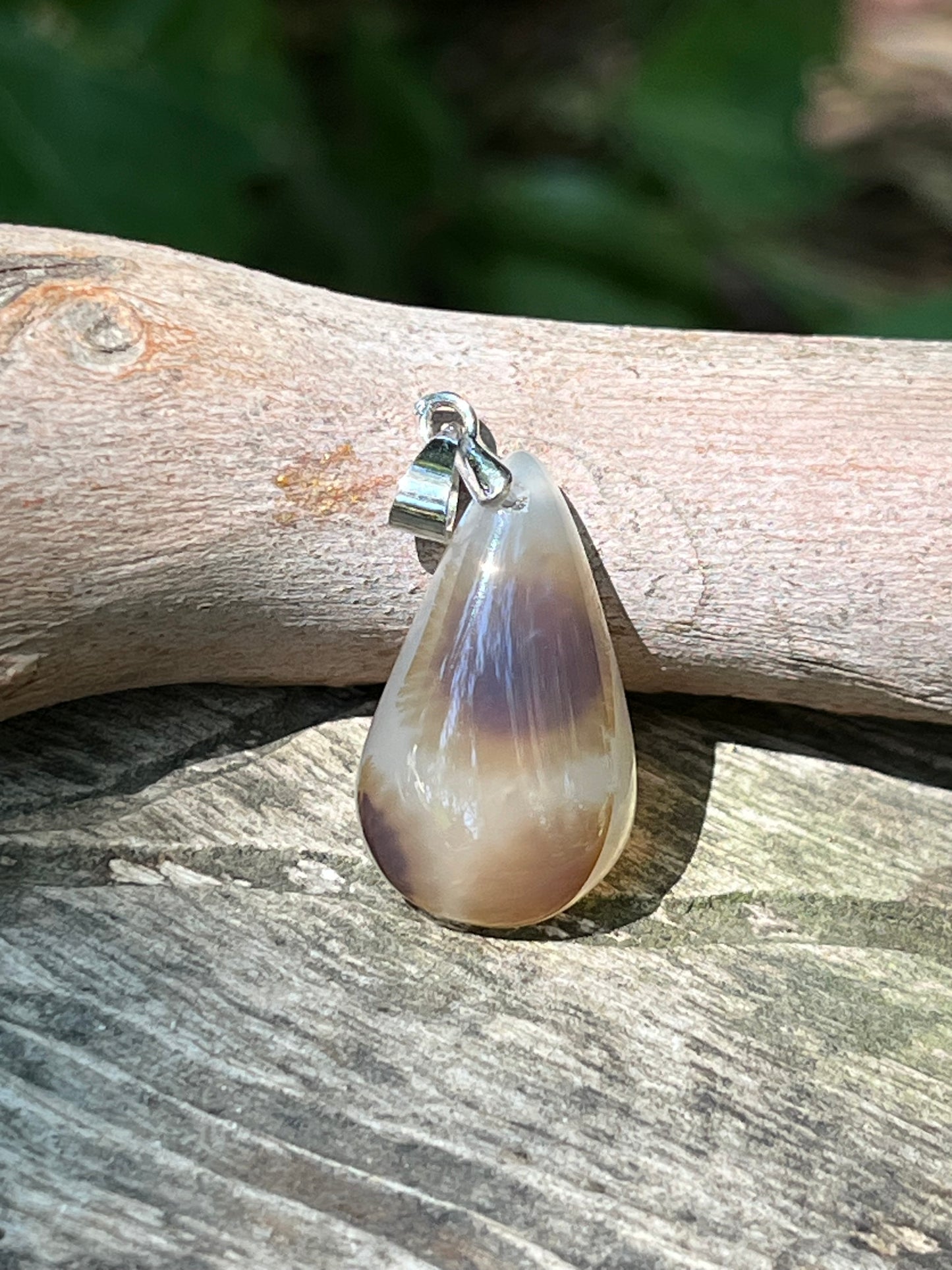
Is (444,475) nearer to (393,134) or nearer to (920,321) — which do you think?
(920,321)

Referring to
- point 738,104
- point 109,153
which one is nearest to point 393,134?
point 738,104

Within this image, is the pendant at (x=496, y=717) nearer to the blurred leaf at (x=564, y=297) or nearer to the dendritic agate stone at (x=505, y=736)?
the dendritic agate stone at (x=505, y=736)

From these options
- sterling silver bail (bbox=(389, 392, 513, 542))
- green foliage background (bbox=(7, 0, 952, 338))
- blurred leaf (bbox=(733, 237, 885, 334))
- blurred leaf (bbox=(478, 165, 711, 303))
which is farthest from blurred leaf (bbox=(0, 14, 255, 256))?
blurred leaf (bbox=(733, 237, 885, 334))

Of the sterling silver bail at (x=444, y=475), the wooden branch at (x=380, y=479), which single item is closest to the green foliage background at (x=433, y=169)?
the wooden branch at (x=380, y=479)

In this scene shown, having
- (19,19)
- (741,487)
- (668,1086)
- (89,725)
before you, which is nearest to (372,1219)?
(668,1086)

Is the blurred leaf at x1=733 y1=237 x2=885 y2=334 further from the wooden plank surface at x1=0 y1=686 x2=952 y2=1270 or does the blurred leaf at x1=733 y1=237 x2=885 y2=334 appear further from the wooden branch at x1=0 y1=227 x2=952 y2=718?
the wooden plank surface at x1=0 y1=686 x2=952 y2=1270
